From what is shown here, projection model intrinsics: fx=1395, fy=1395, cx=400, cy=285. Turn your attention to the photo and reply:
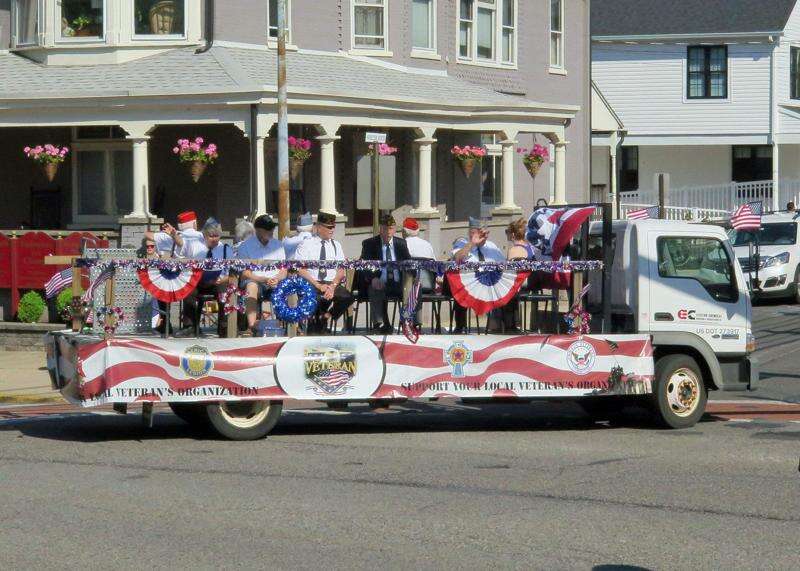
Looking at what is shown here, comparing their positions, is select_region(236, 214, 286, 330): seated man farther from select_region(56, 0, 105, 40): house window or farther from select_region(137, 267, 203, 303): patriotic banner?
select_region(56, 0, 105, 40): house window

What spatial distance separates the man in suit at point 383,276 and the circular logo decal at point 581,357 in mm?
1780

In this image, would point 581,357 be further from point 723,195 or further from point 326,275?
point 723,195

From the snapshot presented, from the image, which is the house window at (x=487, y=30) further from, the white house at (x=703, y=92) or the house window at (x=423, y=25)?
the white house at (x=703, y=92)

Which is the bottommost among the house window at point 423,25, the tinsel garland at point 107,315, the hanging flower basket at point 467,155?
the tinsel garland at point 107,315

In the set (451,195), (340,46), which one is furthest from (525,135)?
(340,46)

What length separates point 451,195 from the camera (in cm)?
3141

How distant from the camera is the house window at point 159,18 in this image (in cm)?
2594

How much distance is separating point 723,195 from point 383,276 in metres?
33.8

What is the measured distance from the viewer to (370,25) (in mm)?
28844

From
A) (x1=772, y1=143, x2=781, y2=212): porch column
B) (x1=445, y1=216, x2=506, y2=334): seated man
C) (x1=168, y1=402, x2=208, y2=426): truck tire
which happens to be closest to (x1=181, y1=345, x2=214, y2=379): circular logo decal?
(x1=168, y1=402, x2=208, y2=426): truck tire

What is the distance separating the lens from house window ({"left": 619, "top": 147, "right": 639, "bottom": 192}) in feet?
161

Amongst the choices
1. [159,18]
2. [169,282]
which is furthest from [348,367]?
[159,18]

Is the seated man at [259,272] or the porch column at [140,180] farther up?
the porch column at [140,180]

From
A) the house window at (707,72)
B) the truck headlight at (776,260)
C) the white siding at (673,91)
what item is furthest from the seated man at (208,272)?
the house window at (707,72)
